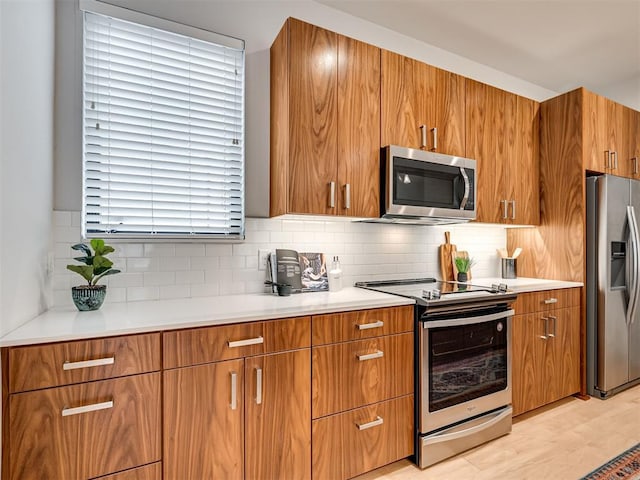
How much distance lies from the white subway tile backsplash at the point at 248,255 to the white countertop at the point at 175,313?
0.10 m

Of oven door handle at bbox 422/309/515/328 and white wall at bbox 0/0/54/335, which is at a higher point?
white wall at bbox 0/0/54/335

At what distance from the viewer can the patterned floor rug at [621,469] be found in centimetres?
Result: 185

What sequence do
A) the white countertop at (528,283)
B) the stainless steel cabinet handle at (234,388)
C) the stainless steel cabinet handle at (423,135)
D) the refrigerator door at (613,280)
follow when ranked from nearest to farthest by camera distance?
the stainless steel cabinet handle at (234,388)
the stainless steel cabinet handle at (423,135)
the white countertop at (528,283)
the refrigerator door at (613,280)

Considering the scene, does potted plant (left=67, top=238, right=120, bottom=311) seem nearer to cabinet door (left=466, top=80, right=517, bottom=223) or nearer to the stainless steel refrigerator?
cabinet door (left=466, top=80, right=517, bottom=223)

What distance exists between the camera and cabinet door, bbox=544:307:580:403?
264 centimetres

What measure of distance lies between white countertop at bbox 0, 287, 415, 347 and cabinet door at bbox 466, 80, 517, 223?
130cm

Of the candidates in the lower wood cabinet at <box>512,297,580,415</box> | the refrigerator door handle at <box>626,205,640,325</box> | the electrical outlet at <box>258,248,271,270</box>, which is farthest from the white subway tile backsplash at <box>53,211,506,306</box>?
the refrigerator door handle at <box>626,205,640,325</box>

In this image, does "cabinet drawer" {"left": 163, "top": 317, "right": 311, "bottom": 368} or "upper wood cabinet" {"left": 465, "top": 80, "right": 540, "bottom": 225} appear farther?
"upper wood cabinet" {"left": 465, "top": 80, "right": 540, "bottom": 225}

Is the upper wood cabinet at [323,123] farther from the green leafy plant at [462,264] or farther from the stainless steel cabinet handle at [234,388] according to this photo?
the green leafy plant at [462,264]

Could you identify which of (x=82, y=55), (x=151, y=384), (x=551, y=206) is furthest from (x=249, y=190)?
(x=551, y=206)

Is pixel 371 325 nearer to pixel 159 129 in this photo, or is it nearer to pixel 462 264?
pixel 462 264

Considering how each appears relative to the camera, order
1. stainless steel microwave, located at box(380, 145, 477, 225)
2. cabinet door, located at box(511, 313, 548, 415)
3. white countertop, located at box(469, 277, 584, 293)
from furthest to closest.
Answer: white countertop, located at box(469, 277, 584, 293) → cabinet door, located at box(511, 313, 548, 415) → stainless steel microwave, located at box(380, 145, 477, 225)

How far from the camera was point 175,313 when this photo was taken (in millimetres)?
1558

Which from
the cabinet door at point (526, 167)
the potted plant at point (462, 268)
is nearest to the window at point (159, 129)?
the potted plant at point (462, 268)
